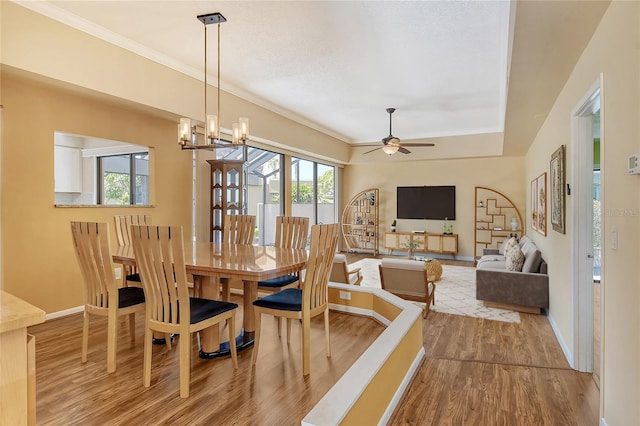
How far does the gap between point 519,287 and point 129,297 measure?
165 inches

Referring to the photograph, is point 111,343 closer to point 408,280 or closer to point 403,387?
point 403,387

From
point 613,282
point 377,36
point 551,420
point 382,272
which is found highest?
point 377,36

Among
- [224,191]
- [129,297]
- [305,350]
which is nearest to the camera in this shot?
[305,350]

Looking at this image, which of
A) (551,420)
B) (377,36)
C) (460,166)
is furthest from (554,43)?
(460,166)

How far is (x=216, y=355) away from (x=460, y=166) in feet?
24.4

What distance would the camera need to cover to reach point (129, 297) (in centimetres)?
281

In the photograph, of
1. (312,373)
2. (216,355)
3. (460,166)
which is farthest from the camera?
(460,166)

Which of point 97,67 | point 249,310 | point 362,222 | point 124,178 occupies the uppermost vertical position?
point 97,67

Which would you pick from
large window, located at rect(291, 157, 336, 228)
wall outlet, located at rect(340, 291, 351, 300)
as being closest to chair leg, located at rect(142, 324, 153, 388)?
wall outlet, located at rect(340, 291, 351, 300)

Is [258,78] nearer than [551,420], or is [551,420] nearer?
[551,420]

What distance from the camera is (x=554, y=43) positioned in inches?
92.7

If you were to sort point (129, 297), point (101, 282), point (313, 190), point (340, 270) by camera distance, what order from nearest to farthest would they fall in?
point (101, 282) < point (129, 297) < point (340, 270) < point (313, 190)

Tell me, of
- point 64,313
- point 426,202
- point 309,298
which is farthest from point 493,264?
point 64,313

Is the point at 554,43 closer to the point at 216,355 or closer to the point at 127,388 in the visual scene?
the point at 216,355
